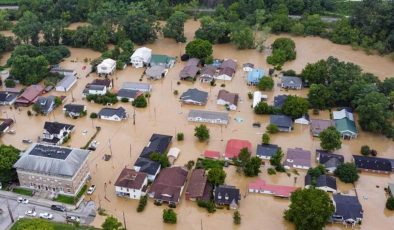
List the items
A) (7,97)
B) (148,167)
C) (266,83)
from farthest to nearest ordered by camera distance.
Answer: (266,83)
(7,97)
(148,167)

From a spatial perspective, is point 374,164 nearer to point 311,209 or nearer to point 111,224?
point 311,209

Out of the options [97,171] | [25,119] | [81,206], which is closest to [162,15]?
[25,119]

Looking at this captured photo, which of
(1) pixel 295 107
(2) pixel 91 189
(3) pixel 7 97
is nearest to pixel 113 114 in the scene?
(2) pixel 91 189

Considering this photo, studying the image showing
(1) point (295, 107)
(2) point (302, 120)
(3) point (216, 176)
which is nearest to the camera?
(3) point (216, 176)

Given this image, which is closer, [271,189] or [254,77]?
[271,189]

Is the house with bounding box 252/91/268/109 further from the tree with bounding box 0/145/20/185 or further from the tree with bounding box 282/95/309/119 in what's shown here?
the tree with bounding box 0/145/20/185

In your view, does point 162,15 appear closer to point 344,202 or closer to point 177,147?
point 177,147

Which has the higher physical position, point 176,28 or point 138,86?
point 176,28

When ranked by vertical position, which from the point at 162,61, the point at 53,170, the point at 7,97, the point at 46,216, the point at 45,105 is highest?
the point at 162,61

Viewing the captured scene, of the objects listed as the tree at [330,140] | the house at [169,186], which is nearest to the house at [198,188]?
the house at [169,186]
